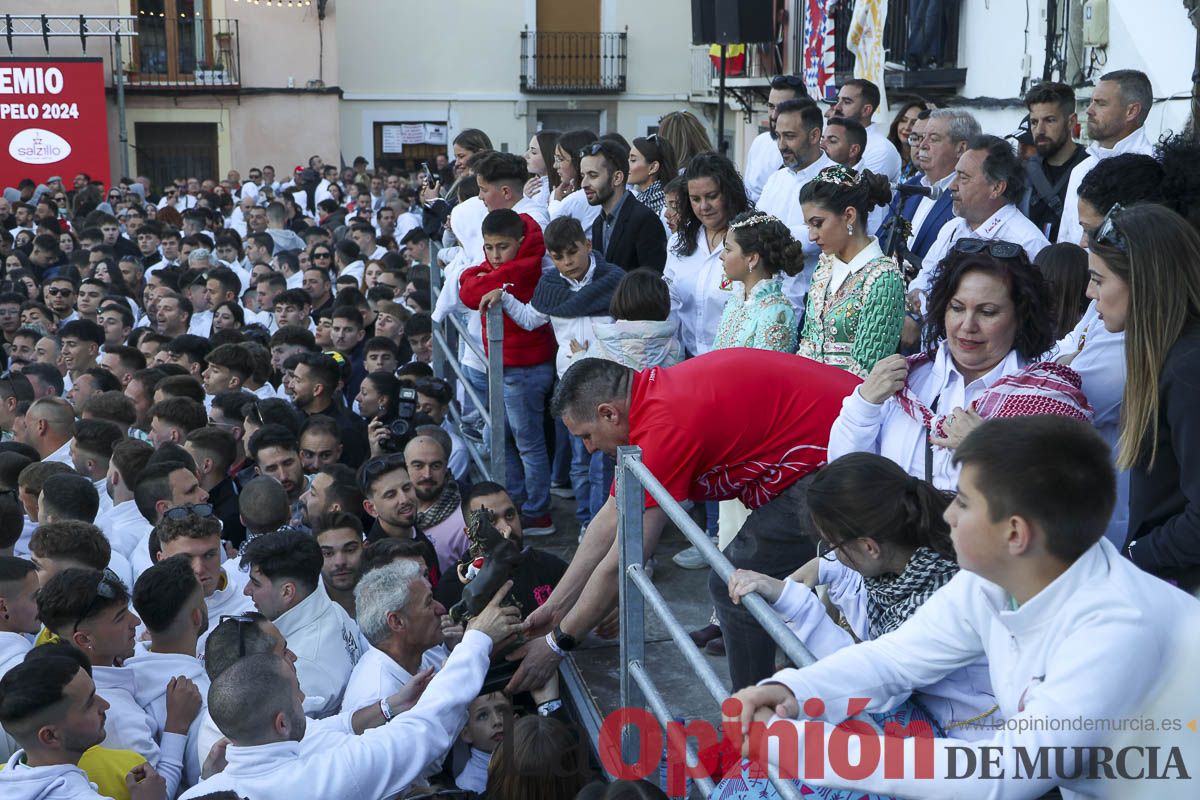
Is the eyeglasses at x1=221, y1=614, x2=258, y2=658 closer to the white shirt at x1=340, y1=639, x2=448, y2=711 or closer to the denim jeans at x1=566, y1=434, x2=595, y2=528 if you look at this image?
the white shirt at x1=340, y1=639, x2=448, y2=711

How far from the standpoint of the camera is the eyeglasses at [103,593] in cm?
373

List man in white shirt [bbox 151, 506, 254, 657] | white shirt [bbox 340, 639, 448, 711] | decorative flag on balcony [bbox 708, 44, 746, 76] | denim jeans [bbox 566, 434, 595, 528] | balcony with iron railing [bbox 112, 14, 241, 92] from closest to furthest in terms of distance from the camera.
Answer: white shirt [bbox 340, 639, 448, 711] < man in white shirt [bbox 151, 506, 254, 657] < denim jeans [bbox 566, 434, 595, 528] < decorative flag on balcony [bbox 708, 44, 746, 76] < balcony with iron railing [bbox 112, 14, 241, 92]

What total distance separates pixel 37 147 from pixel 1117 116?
21363 mm

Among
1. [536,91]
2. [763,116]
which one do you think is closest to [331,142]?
[536,91]

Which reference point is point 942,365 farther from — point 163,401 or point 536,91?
point 536,91

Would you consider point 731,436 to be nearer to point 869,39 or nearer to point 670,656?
point 670,656

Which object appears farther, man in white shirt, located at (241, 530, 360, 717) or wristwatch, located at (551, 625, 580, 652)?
man in white shirt, located at (241, 530, 360, 717)

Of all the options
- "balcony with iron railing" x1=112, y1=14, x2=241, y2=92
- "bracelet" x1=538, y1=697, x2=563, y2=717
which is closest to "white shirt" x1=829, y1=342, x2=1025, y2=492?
"bracelet" x1=538, y1=697, x2=563, y2=717

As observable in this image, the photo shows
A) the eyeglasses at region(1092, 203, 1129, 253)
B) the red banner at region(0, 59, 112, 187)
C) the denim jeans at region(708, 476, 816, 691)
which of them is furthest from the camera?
the red banner at region(0, 59, 112, 187)

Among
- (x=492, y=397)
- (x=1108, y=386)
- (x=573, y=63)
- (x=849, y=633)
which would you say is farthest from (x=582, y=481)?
(x=573, y=63)

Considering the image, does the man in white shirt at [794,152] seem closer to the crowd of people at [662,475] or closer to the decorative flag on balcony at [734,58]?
the crowd of people at [662,475]

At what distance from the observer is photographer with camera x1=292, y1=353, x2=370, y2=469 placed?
6.47m

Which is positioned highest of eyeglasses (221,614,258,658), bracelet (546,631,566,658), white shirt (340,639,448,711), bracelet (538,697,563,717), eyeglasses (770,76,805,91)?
eyeglasses (770,76,805,91)

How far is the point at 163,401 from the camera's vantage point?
20.0ft
